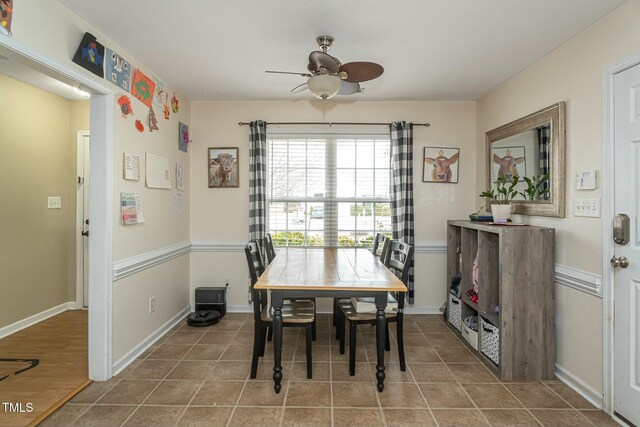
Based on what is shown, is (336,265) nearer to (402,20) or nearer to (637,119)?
(402,20)

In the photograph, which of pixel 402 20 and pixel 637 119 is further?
pixel 402 20

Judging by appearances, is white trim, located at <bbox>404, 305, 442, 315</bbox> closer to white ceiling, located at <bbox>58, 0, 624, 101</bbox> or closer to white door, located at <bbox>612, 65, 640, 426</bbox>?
white door, located at <bbox>612, 65, 640, 426</bbox>

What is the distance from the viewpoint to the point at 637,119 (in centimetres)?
181

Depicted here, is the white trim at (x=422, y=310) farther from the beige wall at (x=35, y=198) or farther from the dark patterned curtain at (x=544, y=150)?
the beige wall at (x=35, y=198)

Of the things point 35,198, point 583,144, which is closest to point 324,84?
point 583,144

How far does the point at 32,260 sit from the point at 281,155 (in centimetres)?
274

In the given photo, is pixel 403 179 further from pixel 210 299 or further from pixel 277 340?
pixel 210 299

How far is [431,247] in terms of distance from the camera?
370cm

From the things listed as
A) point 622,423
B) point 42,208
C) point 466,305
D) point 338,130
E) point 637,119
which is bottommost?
point 622,423

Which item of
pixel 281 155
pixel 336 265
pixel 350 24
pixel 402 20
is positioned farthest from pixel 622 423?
pixel 281 155

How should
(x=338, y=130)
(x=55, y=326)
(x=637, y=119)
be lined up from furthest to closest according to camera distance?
(x=338, y=130)
(x=55, y=326)
(x=637, y=119)

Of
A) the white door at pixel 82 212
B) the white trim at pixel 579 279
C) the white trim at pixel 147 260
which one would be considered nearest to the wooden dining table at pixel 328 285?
the white trim at pixel 147 260

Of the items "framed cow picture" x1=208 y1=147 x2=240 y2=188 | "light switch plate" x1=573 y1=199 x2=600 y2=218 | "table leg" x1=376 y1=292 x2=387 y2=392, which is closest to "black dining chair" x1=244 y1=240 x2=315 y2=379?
"table leg" x1=376 y1=292 x2=387 y2=392

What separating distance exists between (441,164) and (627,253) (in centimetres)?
203
